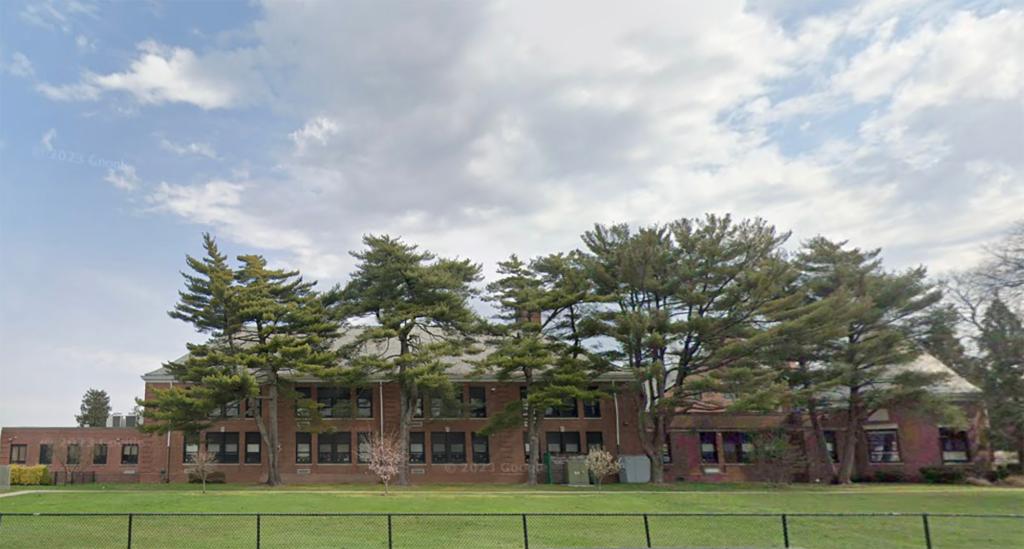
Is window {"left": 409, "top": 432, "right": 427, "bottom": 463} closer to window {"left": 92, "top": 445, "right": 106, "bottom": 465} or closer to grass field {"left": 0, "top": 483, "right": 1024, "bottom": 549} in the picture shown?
grass field {"left": 0, "top": 483, "right": 1024, "bottom": 549}

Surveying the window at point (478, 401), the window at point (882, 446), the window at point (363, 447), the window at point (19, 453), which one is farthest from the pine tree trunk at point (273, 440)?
the window at point (882, 446)

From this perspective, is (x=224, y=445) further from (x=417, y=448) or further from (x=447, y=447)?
(x=447, y=447)

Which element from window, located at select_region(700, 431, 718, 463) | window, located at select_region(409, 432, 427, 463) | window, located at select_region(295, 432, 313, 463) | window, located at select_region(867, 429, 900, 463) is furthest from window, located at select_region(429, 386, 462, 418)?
window, located at select_region(867, 429, 900, 463)

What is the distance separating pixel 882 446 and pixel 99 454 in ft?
174

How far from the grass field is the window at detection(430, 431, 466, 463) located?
39.4 feet

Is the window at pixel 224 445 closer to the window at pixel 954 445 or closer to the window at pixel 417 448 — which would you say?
the window at pixel 417 448

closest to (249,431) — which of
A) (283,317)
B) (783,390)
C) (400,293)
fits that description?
(283,317)

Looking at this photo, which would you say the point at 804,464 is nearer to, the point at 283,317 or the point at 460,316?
the point at 460,316

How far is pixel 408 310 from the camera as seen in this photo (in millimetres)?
41375

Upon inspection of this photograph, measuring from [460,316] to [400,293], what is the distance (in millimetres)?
3751

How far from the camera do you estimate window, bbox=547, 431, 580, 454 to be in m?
47.6

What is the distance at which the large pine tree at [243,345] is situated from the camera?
38.2m

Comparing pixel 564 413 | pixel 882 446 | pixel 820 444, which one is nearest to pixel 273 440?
pixel 564 413

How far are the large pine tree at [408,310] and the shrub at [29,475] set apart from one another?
20.9 m
